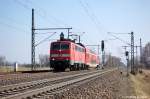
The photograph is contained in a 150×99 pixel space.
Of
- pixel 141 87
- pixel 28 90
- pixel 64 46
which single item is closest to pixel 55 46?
pixel 64 46

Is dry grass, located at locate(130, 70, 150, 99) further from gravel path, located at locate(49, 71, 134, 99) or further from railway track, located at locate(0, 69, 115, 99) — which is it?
railway track, located at locate(0, 69, 115, 99)

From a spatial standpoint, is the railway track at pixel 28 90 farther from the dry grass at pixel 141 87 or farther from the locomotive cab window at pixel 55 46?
the locomotive cab window at pixel 55 46

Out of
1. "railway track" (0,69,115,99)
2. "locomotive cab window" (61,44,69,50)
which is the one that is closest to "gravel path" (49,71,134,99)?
"railway track" (0,69,115,99)

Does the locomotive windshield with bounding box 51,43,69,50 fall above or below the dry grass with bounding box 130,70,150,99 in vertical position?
above

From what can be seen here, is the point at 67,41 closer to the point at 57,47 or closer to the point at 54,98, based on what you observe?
the point at 57,47

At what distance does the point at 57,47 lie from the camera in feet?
132

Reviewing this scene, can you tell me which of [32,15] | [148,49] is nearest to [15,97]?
[32,15]

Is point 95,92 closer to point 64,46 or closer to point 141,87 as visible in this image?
point 141,87

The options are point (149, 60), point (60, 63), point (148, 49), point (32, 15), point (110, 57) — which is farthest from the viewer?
point (148, 49)

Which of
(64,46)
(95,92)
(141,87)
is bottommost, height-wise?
(141,87)

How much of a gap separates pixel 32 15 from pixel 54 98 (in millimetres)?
30234

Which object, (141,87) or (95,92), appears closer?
(95,92)

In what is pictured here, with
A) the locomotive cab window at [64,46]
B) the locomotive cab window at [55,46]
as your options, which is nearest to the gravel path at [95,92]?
the locomotive cab window at [64,46]

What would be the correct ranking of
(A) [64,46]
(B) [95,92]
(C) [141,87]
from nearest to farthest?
(B) [95,92]
(C) [141,87]
(A) [64,46]
